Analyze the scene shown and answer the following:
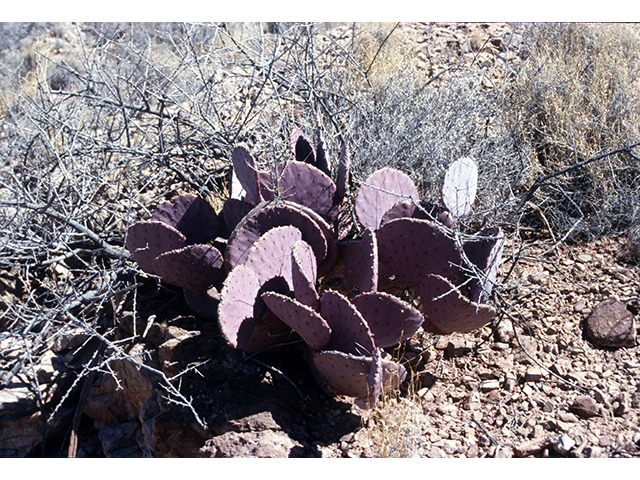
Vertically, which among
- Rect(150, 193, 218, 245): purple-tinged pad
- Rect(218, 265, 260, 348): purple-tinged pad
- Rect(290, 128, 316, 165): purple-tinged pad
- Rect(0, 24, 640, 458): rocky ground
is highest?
Rect(290, 128, 316, 165): purple-tinged pad

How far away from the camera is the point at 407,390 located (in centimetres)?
273

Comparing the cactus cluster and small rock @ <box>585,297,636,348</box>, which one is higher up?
the cactus cluster

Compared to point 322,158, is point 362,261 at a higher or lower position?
lower

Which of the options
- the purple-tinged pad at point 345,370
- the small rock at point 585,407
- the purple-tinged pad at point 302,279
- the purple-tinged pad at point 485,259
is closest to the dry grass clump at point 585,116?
the purple-tinged pad at point 485,259

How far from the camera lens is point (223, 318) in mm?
2402

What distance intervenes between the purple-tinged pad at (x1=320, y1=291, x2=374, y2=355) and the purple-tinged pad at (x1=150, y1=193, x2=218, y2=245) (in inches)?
40.8

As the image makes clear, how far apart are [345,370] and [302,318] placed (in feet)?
0.92

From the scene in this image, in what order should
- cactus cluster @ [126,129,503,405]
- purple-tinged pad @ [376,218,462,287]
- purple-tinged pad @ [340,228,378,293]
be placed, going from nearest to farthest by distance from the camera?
cactus cluster @ [126,129,503,405] → purple-tinged pad @ [340,228,378,293] → purple-tinged pad @ [376,218,462,287]

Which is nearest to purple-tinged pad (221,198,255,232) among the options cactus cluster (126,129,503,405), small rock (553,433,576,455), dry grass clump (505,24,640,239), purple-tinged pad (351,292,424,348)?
cactus cluster (126,129,503,405)

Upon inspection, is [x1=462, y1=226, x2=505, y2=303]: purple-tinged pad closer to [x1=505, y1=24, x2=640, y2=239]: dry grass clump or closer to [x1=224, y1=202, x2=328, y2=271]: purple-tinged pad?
[x1=224, y1=202, x2=328, y2=271]: purple-tinged pad

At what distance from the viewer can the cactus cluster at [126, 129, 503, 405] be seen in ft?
7.71

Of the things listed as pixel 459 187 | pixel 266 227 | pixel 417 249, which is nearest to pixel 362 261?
pixel 417 249

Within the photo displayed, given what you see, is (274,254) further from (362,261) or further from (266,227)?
(362,261)
